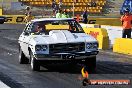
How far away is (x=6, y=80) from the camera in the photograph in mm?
11227

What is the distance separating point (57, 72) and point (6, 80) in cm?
197

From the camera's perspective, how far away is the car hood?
12.4 metres

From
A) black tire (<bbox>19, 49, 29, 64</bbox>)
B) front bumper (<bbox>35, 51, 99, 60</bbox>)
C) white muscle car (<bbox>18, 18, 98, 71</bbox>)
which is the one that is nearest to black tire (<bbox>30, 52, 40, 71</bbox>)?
Result: white muscle car (<bbox>18, 18, 98, 71</bbox>)

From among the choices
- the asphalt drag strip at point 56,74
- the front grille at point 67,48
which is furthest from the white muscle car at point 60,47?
the asphalt drag strip at point 56,74

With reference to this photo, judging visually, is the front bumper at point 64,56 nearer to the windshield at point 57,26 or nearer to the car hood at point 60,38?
the car hood at point 60,38

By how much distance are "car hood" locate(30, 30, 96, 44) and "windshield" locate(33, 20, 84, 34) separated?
527 mm

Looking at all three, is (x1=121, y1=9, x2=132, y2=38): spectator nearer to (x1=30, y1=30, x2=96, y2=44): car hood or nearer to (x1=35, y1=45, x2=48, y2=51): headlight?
(x1=30, y1=30, x2=96, y2=44): car hood

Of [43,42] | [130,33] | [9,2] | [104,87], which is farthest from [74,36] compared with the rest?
[9,2]

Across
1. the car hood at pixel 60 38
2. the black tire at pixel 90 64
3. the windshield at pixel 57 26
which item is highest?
the windshield at pixel 57 26

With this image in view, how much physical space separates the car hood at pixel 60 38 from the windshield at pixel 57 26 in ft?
1.73

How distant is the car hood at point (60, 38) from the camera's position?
40.5ft

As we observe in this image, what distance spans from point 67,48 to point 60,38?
38 cm

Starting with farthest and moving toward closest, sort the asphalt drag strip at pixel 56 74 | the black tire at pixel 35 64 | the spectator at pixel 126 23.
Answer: the spectator at pixel 126 23 → the black tire at pixel 35 64 → the asphalt drag strip at pixel 56 74

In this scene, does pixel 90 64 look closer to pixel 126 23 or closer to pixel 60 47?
pixel 60 47
